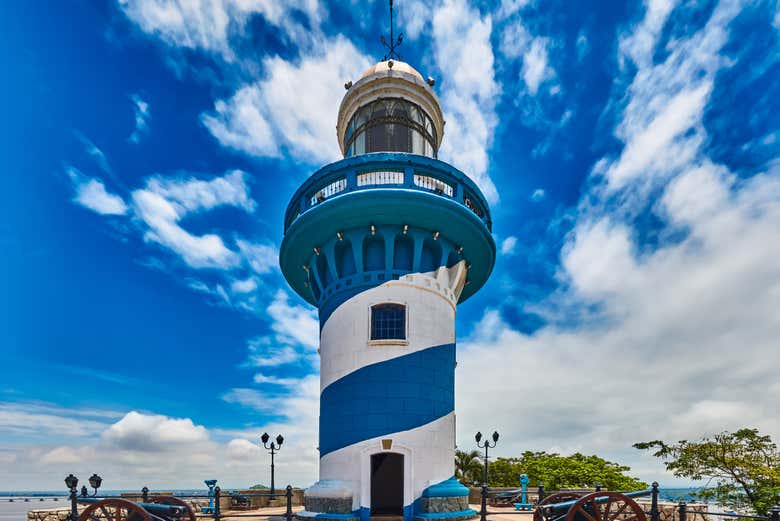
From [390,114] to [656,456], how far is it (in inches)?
760

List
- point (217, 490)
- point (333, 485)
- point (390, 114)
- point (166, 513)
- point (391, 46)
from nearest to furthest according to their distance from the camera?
point (166, 513)
point (217, 490)
point (333, 485)
point (390, 114)
point (391, 46)

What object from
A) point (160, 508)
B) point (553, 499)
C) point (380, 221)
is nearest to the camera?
point (160, 508)

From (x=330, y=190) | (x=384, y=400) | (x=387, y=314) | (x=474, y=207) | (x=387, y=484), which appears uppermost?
(x=330, y=190)

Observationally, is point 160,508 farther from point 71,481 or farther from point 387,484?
point 387,484

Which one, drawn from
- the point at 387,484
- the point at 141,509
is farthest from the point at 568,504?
the point at 141,509

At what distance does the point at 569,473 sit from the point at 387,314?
895 inches

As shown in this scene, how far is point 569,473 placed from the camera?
31328 mm

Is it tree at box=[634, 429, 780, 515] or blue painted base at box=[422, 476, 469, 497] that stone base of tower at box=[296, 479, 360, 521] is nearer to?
blue painted base at box=[422, 476, 469, 497]

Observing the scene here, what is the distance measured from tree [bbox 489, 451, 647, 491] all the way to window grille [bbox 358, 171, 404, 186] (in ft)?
79.9

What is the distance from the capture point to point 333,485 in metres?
14.2

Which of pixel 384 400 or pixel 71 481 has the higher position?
pixel 384 400

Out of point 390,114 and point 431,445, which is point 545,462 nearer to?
point 431,445

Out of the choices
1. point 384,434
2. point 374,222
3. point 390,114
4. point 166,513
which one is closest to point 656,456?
point 384,434

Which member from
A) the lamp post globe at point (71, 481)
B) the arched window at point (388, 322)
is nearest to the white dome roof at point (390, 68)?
the arched window at point (388, 322)
